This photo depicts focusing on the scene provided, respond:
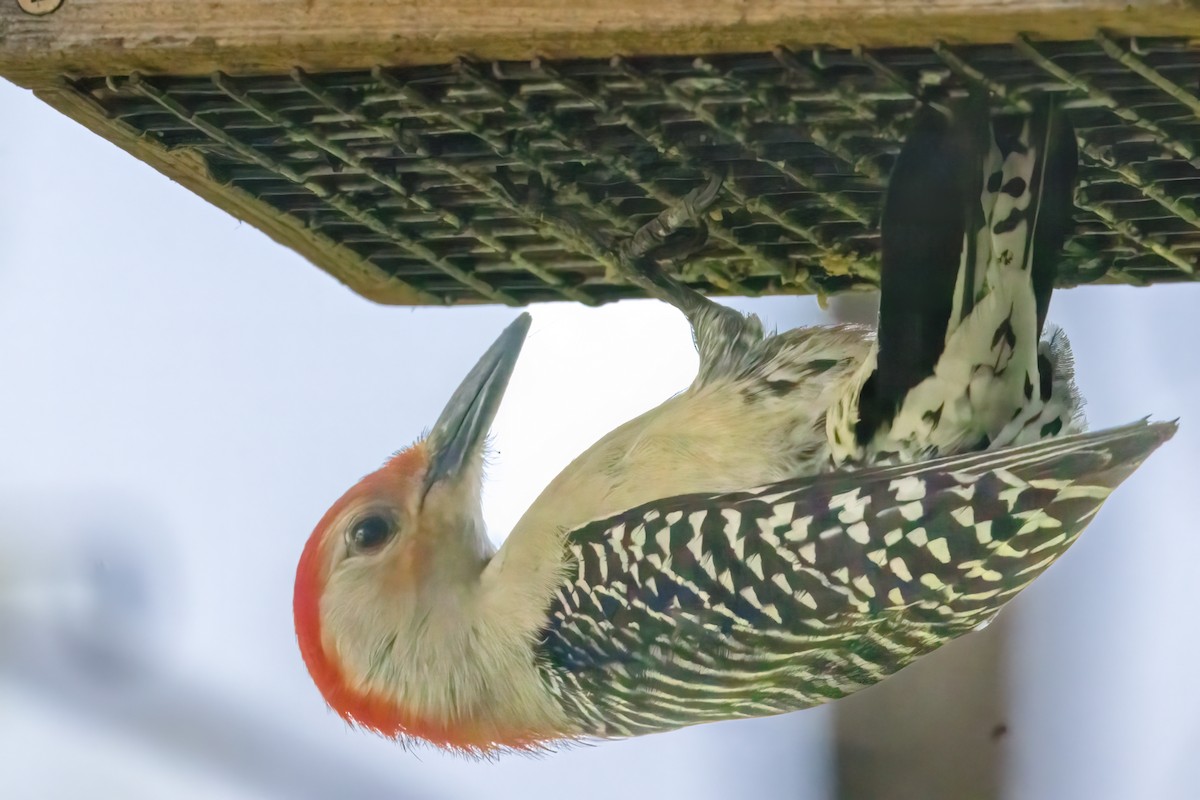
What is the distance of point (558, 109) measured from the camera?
221 centimetres

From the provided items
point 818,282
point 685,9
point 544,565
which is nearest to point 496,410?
point 544,565

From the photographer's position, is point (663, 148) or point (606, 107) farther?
point (663, 148)

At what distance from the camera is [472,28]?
1984 mm

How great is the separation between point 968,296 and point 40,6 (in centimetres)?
136

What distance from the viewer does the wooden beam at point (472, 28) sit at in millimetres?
1781

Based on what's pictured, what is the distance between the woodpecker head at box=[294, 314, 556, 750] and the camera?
284 cm

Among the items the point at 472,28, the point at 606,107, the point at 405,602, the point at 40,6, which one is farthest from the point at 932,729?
the point at 40,6

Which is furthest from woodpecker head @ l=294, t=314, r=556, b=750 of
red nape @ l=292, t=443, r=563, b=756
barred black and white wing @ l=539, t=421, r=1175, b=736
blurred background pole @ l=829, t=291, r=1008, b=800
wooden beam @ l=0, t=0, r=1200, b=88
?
wooden beam @ l=0, t=0, r=1200, b=88

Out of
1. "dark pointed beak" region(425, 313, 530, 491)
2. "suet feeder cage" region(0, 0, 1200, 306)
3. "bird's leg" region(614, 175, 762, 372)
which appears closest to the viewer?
"suet feeder cage" region(0, 0, 1200, 306)

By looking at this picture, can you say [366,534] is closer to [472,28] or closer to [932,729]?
[932,729]

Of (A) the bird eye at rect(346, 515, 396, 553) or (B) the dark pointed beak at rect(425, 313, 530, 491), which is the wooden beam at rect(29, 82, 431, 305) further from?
(A) the bird eye at rect(346, 515, 396, 553)

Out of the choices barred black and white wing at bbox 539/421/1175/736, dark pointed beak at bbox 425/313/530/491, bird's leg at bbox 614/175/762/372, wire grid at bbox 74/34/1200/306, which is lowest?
barred black and white wing at bbox 539/421/1175/736

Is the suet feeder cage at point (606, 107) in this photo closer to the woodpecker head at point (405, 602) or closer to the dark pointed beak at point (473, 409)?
the dark pointed beak at point (473, 409)

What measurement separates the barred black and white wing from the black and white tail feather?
0.12 m
